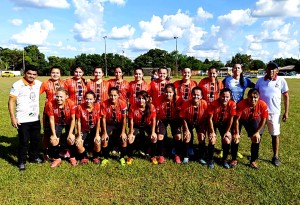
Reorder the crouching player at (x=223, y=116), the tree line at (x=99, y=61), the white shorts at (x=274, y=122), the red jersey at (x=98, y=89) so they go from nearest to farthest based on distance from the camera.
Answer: the crouching player at (x=223, y=116)
the white shorts at (x=274, y=122)
the red jersey at (x=98, y=89)
the tree line at (x=99, y=61)

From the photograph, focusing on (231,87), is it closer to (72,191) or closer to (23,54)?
(72,191)

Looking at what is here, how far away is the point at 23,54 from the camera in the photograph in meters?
86.2

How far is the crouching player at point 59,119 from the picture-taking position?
5.68 m

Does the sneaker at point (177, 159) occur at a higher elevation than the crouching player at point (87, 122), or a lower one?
lower

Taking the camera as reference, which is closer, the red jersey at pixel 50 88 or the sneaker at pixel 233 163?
the sneaker at pixel 233 163

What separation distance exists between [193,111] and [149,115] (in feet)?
2.97

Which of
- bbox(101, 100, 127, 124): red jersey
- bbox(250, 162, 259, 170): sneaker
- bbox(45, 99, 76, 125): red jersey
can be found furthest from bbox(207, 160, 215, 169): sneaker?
bbox(45, 99, 76, 125): red jersey

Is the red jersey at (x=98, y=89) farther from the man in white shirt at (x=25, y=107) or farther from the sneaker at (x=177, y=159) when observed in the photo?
the sneaker at (x=177, y=159)

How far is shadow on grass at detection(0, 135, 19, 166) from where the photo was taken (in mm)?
6191

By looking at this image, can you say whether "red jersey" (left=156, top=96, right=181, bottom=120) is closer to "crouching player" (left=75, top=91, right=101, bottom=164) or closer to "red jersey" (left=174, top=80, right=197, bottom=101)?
"red jersey" (left=174, top=80, right=197, bottom=101)

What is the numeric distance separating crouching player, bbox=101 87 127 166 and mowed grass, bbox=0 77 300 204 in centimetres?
38

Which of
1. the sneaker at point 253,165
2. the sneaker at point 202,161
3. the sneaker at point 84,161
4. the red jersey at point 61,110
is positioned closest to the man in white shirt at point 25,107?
the red jersey at point 61,110

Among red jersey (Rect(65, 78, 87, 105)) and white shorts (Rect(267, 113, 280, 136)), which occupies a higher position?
red jersey (Rect(65, 78, 87, 105))

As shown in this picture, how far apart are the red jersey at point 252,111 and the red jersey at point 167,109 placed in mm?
1271
